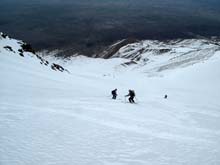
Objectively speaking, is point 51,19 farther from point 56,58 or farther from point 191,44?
point 191,44

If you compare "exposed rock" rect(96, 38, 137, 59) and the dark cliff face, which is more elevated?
the dark cliff face

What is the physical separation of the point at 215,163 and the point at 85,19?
127115 millimetres

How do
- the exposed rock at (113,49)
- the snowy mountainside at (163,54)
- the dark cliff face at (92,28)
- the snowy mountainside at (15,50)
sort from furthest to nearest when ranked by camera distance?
the dark cliff face at (92,28) → the exposed rock at (113,49) → the snowy mountainside at (163,54) → the snowy mountainside at (15,50)

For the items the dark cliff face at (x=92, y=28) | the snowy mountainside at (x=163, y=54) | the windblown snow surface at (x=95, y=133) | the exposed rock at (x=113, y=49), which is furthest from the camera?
the dark cliff face at (x=92, y=28)

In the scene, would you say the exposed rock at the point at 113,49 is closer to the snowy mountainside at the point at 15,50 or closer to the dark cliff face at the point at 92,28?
the dark cliff face at the point at 92,28

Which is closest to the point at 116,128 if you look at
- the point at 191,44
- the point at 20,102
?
the point at 20,102

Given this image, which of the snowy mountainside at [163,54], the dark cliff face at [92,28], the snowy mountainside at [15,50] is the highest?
the dark cliff face at [92,28]

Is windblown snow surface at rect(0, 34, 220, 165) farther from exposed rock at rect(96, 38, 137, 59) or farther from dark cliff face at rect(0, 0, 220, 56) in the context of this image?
dark cliff face at rect(0, 0, 220, 56)

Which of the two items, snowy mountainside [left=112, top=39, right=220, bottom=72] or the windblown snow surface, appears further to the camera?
snowy mountainside [left=112, top=39, right=220, bottom=72]

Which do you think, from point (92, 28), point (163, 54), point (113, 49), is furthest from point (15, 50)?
point (92, 28)

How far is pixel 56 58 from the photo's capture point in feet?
240

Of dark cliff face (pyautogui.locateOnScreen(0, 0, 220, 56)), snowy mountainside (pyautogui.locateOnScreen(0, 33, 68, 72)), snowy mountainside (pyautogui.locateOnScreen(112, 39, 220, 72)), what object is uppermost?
dark cliff face (pyautogui.locateOnScreen(0, 0, 220, 56))

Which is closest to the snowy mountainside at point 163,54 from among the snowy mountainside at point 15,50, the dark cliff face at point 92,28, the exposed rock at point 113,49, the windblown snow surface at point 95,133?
the exposed rock at point 113,49

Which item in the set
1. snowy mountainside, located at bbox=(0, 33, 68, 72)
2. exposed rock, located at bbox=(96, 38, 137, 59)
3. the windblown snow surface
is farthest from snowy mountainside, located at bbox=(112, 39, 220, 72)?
the windblown snow surface
